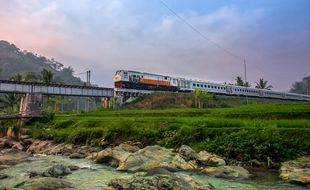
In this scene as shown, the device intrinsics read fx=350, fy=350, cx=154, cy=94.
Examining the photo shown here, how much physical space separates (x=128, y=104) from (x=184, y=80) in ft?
57.9

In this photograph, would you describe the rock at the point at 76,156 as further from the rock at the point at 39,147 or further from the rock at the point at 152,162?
the rock at the point at 152,162

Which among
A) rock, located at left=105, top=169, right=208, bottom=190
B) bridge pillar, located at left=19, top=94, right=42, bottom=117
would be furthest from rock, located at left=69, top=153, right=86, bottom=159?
bridge pillar, located at left=19, top=94, right=42, bottom=117

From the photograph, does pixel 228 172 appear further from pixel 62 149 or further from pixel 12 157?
pixel 62 149

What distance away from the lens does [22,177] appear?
20062mm

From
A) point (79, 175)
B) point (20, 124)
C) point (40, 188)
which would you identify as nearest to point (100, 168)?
point (79, 175)

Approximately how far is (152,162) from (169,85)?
61.6 m

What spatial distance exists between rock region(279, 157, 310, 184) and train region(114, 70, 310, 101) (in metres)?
54.9

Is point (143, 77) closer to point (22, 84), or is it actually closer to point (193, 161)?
point (22, 84)

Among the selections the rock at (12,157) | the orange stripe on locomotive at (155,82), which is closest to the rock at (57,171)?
the rock at (12,157)

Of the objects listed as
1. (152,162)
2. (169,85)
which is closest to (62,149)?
(152,162)

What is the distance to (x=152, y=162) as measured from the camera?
70.6ft

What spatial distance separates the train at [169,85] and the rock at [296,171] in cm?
5491

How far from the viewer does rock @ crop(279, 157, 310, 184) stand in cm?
1764

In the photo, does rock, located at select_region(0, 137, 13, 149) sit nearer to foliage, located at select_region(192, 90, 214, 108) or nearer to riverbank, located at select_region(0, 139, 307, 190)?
riverbank, located at select_region(0, 139, 307, 190)
